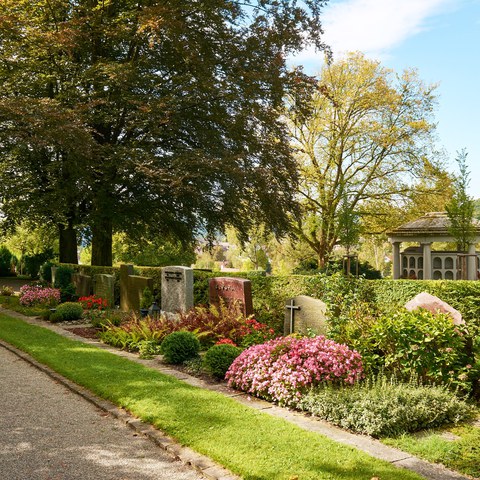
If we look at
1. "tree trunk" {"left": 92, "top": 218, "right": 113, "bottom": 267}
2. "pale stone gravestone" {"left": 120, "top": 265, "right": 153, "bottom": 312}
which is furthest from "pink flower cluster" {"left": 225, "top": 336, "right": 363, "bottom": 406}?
"tree trunk" {"left": 92, "top": 218, "right": 113, "bottom": 267}

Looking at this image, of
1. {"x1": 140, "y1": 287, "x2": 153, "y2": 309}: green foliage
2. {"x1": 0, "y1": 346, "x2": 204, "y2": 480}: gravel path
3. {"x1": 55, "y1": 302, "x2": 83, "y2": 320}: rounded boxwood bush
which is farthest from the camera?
{"x1": 140, "y1": 287, "x2": 153, "y2": 309}: green foliage

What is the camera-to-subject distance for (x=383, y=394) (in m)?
7.06

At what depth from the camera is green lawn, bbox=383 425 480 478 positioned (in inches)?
221

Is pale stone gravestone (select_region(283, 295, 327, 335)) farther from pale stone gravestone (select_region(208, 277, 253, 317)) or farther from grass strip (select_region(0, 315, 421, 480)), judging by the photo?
grass strip (select_region(0, 315, 421, 480))

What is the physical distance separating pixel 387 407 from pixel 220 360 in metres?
3.38

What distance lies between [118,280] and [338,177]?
63.4ft

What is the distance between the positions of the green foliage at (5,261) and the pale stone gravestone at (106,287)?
26.6 metres

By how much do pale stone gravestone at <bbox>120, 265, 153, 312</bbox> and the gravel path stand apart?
853 centimetres

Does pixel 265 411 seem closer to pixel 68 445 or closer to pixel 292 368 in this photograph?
pixel 292 368

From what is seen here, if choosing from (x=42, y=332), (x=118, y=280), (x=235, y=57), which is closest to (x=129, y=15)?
(x=235, y=57)

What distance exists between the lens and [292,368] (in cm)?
806

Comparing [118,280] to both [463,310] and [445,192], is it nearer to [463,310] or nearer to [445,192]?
[463,310]

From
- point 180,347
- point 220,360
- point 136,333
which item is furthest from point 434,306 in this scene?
point 136,333

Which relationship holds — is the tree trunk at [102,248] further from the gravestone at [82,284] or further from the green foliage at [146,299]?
the green foliage at [146,299]
